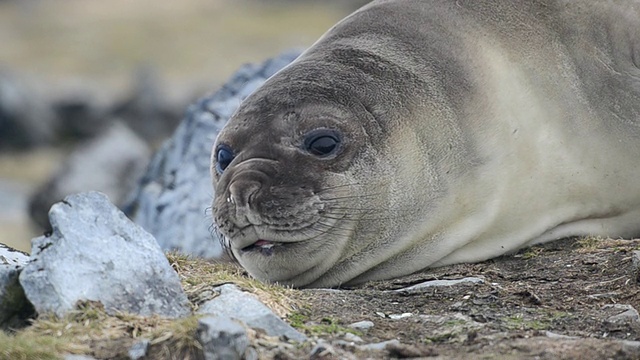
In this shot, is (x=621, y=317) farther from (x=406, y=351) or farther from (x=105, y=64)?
(x=105, y=64)

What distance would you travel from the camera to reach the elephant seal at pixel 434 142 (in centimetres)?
730

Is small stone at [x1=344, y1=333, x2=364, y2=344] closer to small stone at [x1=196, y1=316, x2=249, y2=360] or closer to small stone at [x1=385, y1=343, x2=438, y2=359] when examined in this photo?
small stone at [x1=385, y1=343, x2=438, y2=359]

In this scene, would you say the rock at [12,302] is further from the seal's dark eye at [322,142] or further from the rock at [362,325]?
the seal's dark eye at [322,142]

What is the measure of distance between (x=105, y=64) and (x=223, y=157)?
1599 inches

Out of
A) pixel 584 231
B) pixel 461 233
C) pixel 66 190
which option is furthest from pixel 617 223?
pixel 66 190

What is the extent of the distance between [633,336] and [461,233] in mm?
2182

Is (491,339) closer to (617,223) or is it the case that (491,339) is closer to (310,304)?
(310,304)

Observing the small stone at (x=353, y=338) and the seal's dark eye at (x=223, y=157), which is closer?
the small stone at (x=353, y=338)

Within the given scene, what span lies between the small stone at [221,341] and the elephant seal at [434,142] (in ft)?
6.85

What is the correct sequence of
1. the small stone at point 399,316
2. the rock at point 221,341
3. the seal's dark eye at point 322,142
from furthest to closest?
the seal's dark eye at point 322,142 → the small stone at point 399,316 → the rock at point 221,341

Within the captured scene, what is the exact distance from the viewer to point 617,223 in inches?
329

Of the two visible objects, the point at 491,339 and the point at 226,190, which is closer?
the point at 491,339

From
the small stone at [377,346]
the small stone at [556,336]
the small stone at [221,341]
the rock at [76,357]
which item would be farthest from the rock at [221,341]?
the small stone at [556,336]

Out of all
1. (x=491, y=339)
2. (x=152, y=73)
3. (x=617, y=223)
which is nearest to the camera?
(x=491, y=339)
